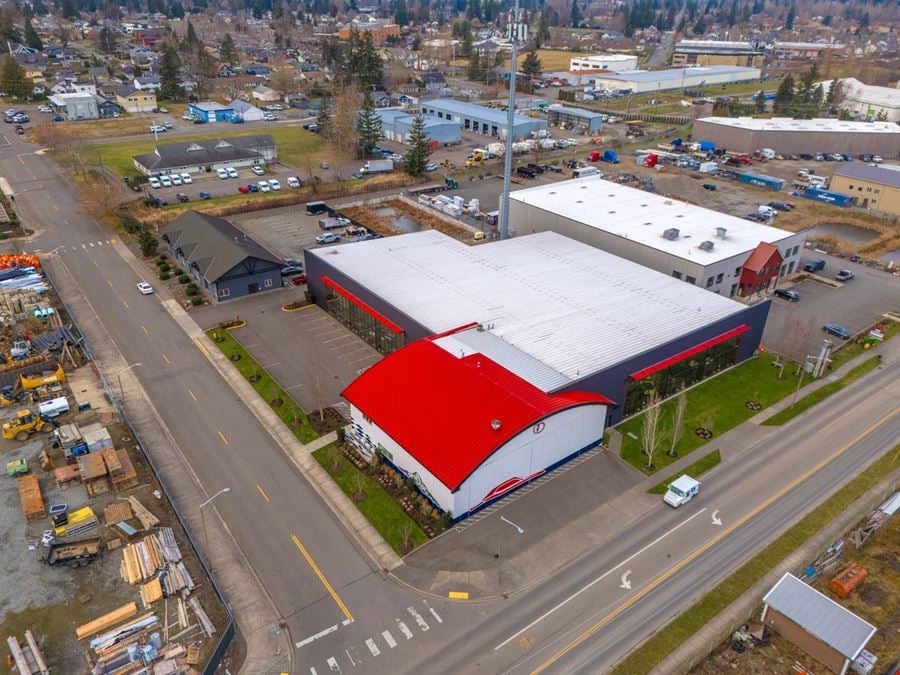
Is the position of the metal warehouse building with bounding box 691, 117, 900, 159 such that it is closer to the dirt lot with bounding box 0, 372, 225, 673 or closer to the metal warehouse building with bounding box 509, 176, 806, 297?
the metal warehouse building with bounding box 509, 176, 806, 297

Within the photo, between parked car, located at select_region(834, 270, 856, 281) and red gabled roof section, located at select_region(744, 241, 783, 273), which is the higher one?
red gabled roof section, located at select_region(744, 241, 783, 273)

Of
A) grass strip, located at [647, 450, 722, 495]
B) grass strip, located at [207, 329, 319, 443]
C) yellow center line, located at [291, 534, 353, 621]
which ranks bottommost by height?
yellow center line, located at [291, 534, 353, 621]

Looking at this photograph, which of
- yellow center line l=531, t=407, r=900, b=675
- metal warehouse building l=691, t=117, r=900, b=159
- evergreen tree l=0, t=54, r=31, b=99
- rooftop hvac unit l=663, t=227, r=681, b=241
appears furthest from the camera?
evergreen tree l=0, t=54, r=31, b=99

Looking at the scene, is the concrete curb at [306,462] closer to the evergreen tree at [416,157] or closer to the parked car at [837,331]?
the parked car at [837,331]

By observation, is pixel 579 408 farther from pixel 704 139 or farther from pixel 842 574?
pixel 704 139

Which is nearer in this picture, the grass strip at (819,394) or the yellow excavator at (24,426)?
A: the yellow excavator at (24,426)

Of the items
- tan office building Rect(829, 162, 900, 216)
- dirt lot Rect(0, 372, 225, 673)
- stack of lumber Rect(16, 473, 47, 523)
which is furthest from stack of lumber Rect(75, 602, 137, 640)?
tan office building Rect(829, 162, 900, 216)

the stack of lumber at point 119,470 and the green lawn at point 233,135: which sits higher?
the green lawn at point 233,135

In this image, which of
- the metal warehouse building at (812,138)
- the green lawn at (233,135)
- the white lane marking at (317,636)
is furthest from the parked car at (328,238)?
the metal warehouse building at (812,138)
